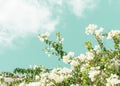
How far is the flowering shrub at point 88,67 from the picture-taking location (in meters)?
9.63

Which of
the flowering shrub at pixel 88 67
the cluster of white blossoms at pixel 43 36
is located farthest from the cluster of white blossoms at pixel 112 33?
the cluster of white blossoms at pixel 43 36

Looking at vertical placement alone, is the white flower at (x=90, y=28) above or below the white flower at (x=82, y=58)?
above

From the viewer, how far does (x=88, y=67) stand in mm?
10312

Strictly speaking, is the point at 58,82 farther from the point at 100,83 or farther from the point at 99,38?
the point at 99,38

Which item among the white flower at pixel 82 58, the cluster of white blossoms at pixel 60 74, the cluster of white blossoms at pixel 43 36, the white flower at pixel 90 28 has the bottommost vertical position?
the cluster of white blossoms at pixel 60 74

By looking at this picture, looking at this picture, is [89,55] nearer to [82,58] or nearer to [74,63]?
[82,58]

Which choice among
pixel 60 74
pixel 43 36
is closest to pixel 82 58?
pixel 60 74

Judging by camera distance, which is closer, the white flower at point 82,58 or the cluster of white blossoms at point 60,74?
the cluster of white blossoms at point 60,74

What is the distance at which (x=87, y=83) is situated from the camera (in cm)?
974

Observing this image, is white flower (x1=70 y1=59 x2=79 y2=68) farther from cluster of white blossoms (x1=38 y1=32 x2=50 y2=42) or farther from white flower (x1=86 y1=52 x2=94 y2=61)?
cluster of white blossoms (x1=38 y1=32 x2=50 y2=42)

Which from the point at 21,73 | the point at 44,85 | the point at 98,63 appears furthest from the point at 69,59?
the point at 21,73

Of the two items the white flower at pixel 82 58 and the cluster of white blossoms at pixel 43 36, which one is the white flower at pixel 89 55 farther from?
the cluster of white blossoms at pixel 43 36

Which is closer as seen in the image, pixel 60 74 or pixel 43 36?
pixel 60 74

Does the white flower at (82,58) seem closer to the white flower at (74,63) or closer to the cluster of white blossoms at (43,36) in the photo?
the white flower at (74,63)
